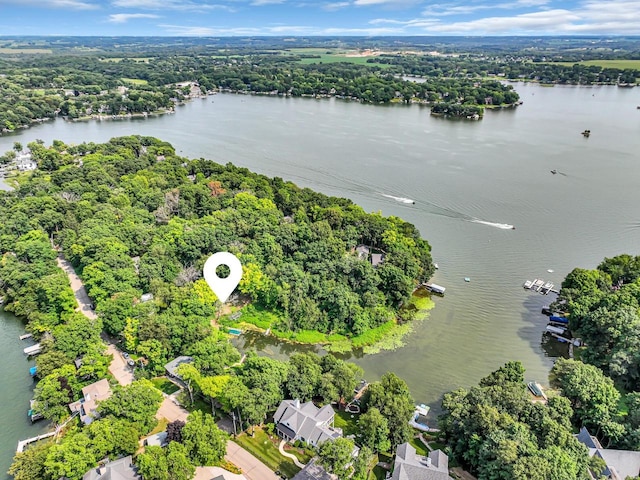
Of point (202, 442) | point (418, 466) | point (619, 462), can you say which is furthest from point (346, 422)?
point (619, 462)

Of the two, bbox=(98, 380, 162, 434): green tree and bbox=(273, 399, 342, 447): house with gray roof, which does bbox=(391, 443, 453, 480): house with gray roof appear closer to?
bbox=(273, 399, 342, 447): house with gray roof

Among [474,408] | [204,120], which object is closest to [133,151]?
[204,120]

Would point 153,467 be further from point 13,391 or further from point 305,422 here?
point 13,391

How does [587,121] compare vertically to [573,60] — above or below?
below

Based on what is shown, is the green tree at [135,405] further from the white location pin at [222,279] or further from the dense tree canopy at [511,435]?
the dense tree canopy at [511,435]

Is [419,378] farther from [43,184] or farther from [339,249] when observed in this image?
[43,184]

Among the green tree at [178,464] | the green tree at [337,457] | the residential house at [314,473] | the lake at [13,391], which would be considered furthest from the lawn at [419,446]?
the lake at [13,391]
